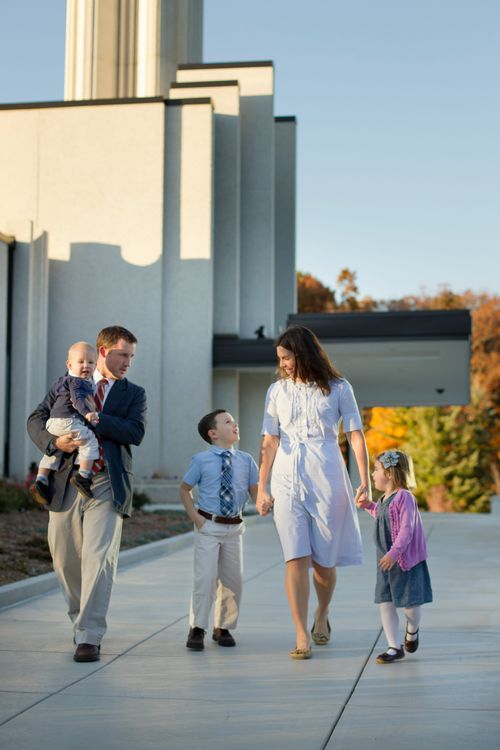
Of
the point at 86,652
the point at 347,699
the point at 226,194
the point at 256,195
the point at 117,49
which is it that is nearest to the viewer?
the point at 347,699

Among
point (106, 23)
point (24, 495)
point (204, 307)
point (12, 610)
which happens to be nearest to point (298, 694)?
point (12, 610)

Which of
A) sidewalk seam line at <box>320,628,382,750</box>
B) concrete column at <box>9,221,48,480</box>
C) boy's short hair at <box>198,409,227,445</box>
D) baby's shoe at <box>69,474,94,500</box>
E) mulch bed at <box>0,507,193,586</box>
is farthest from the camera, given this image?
concrete column at <box>9,221,48,480</box>

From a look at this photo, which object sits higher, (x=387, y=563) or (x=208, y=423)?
(x=208, y=423)

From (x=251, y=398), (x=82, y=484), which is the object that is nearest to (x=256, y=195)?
(x=251, y=398)

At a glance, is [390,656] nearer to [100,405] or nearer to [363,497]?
[363,497]

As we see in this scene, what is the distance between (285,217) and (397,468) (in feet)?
74.4

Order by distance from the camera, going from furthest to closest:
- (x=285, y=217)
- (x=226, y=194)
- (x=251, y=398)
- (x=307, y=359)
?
(x=285, y=217) < (x=251, y=398) < (x=226, y=194) < (x=307, y=359)

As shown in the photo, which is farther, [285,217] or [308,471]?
[285,217]

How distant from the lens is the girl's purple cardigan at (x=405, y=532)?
20.0 ft

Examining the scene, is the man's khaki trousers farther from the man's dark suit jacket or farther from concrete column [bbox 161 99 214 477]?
concrete column [bbox 161 99 214 477]

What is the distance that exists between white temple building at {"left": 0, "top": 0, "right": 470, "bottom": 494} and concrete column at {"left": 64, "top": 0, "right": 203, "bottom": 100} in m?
3.59

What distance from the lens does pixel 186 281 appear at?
78.4 ft

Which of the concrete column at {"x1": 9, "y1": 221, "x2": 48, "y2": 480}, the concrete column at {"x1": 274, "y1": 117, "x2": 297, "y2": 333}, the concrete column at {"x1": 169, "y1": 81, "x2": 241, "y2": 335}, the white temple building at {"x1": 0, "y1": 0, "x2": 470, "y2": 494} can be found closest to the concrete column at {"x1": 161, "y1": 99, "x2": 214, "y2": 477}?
the white temple building at {"x1": 0, "y1": 0, "x2": 470, "y2": 494}

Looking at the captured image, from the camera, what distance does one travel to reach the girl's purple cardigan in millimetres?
6082
